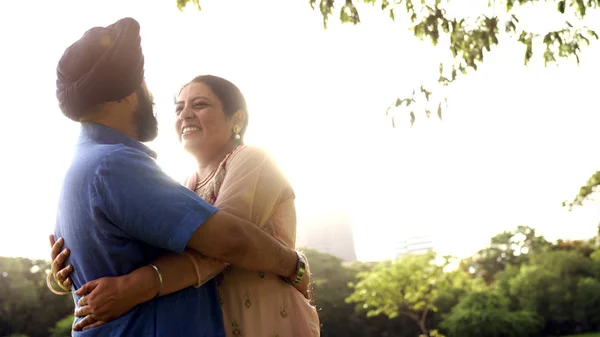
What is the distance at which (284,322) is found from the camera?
2074 mm

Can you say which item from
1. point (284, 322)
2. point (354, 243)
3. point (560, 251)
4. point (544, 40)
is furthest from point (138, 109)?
point (354, 243)

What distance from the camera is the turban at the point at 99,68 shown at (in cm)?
178

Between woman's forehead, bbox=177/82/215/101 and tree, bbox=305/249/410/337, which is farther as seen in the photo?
tree, bbox=305/249/410/337

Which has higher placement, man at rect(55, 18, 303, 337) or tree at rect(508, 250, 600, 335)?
man at rect(55, 18, 303, 337)

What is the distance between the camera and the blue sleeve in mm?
1604

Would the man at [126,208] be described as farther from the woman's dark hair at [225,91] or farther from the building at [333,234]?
the building at [333,234]

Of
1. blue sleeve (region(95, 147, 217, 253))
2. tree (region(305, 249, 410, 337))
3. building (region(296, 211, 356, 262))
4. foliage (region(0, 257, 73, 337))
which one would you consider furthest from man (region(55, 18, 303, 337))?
building (region(296, 211, 356, 262))

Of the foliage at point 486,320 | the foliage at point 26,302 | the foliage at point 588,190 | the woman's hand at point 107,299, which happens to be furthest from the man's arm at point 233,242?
the foliage at point 486,320

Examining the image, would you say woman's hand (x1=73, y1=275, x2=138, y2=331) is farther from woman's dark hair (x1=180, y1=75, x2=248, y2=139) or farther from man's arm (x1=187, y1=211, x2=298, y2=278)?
woman's dark hair (x1=180, y1=75, x2=248, y2=139)

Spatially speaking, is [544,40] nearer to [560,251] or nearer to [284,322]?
[284,322]

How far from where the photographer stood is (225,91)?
246 centimetres

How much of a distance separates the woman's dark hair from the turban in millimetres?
592

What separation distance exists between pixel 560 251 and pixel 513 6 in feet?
163

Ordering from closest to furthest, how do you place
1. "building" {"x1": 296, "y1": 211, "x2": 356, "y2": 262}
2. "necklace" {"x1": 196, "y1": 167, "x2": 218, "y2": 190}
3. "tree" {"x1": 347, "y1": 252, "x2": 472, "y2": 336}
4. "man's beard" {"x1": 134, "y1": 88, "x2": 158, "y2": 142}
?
"man's beard" {"x1": 134, "y1": 88, "x2": 158, "y2": 142} < "necklace" {"x1": 196, "y1": 167, "x2": 218, "y2": 190} < "tree" {"x1": 347, "y1": 252, "x2": 472, "y2": 336} < "building" {"x1": 296, "y1": 211, "x2": 356, "y2": 262}
